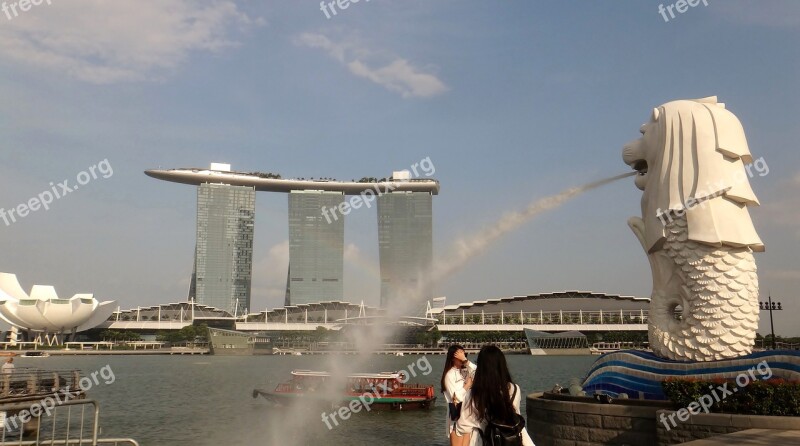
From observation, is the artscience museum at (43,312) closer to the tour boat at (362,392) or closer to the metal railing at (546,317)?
the metal railing at (546,317)

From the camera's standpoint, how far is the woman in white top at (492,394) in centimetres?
518

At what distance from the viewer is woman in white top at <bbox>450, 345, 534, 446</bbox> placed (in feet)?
17.0

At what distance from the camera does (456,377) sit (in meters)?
6.16

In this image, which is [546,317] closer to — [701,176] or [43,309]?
[43,309]

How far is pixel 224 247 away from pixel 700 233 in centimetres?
15947

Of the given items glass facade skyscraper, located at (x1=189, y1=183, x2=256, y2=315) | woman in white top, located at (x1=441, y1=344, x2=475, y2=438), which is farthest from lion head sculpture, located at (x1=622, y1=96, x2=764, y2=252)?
glass facade skyscraper, located at (x1=189, y1=183, x2=256, y2=315)

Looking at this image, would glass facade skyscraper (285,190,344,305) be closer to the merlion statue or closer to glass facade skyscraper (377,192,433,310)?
glass facade skyscraper (377,192,433,310)

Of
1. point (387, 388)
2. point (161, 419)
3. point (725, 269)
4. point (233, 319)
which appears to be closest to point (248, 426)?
point (161, 419)

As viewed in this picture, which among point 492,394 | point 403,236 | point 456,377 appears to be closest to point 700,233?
point 456,377

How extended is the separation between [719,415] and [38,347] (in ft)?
376

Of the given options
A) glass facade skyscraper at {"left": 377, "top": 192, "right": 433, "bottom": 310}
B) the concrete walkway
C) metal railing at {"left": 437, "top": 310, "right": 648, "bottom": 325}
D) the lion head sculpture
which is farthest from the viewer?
glass facade skyscraper at {"left": 377, "top": 192, "right": 433, "bottom": 310}

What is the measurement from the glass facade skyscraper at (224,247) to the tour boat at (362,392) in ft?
441

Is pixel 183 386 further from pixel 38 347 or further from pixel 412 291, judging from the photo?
pixel 38 347

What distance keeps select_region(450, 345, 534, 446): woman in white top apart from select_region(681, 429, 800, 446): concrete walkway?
554 centimetres
